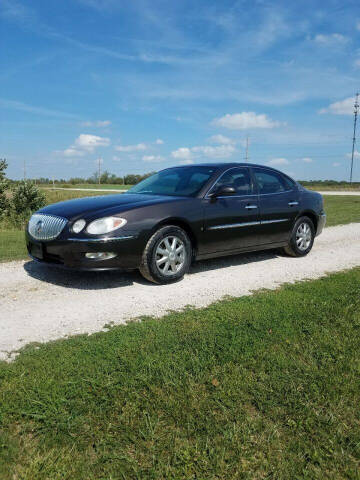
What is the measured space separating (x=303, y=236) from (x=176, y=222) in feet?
9.93

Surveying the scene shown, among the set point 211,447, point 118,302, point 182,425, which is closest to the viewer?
point 211,447

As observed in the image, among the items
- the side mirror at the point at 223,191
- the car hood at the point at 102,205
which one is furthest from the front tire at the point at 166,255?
the side mirror at the point at 223,191

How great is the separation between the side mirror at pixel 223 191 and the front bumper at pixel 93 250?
56.0 inches

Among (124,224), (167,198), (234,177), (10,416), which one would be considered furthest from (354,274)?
(10,416)

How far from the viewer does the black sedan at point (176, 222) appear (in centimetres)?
509

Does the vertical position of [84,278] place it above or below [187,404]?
above

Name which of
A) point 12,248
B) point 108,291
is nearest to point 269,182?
point 108,291

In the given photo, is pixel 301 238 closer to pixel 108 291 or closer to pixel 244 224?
pixel 244 224

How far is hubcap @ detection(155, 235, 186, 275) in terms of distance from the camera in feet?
17.9

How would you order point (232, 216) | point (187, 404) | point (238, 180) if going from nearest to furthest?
point (187, 404)
point (232, 216)
point (238, 180)

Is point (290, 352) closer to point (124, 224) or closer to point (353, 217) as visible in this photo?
point (124, 224)

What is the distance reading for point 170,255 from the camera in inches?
218

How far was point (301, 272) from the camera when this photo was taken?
639 cm

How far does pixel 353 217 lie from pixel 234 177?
979cm
